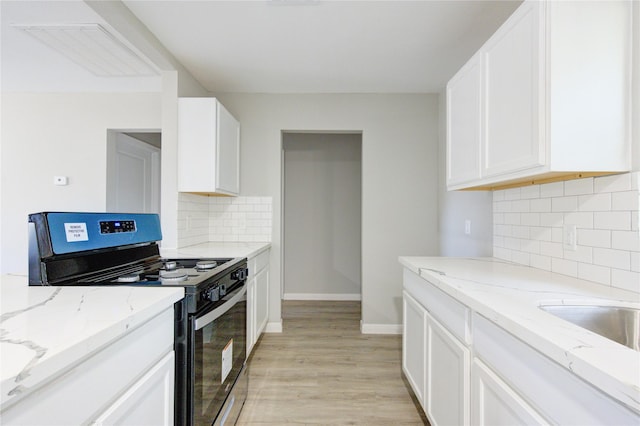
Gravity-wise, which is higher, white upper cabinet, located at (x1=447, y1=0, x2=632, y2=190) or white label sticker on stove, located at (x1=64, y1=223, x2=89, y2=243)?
white upper cabinet, located at (x1=447, y1=0, x2=632, y2=190)

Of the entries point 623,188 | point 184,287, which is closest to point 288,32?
point 184,287

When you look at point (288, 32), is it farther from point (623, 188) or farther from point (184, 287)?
point (623, 188)

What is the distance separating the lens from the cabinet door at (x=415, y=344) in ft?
5.82

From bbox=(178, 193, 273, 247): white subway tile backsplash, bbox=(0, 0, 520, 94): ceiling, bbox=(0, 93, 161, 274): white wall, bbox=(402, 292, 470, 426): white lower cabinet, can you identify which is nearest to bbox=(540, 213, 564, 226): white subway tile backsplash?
bbox=(402, 292, 470, 426): white lower cabinet

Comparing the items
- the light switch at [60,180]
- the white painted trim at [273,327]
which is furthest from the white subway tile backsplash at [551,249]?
the light switch at [60,180]

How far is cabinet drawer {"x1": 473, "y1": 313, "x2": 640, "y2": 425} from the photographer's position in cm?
66

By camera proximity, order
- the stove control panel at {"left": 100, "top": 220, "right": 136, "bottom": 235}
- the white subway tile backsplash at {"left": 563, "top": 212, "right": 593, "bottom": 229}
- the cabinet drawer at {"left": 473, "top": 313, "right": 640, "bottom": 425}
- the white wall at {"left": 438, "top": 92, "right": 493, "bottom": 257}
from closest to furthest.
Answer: the cabinet drawer at {"left": 473, "top": 313, "right": 640, "bottom": 425} → the white subway tile backsplash at {"left": 563, "top": 212, "right": 593, "bottom": 229} → the stove control panel at {"left": 100, "top": 220, "right": 136, "bottom": 235} → the white wall at {"left": 438, "top": 92, "right": 493, "bottom": 257}

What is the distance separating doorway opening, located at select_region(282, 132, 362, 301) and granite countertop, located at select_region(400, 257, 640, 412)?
2.46 m

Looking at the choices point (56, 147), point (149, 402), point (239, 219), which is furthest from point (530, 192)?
point (56, 147)

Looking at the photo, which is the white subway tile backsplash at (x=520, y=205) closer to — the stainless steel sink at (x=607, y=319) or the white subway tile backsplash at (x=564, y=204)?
the white subway tile backsplash at (x=564, y=204)

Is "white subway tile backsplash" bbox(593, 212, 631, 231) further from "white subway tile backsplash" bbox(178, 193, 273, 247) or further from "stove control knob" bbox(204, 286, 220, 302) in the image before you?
"white subway tile backsplash" bbox(178, 193, 273, 247)

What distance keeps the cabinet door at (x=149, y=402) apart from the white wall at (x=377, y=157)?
2.17 meters

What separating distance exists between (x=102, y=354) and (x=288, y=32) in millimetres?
2082

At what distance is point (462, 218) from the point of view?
273 cm
